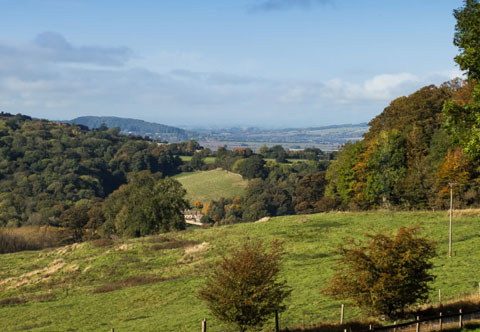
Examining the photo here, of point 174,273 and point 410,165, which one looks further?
point 410,165

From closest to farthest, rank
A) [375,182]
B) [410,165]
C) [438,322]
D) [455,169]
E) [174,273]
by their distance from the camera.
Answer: [438,322]
[174,273]
[455,169]
[375,182]
[410,165]

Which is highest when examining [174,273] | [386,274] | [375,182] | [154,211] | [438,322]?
[386,274]

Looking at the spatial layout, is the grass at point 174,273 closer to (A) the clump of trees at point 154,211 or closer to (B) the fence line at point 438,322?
(B) the fence line at point 438,322

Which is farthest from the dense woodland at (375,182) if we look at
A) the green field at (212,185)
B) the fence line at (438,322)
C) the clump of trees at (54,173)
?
the green field at (212,185)

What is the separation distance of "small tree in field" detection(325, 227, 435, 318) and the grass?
3776 millimetres

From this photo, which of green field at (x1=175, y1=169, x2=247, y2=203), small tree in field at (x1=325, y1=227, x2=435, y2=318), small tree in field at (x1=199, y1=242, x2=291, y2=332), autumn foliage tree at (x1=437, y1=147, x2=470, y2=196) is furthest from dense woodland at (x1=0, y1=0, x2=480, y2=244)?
green field at (x1=175, y1=169, x2=247, y2=203)

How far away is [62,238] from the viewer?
96.6 m

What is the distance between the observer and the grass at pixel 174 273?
1128 inches

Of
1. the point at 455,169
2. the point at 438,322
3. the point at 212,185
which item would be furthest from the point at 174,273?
the point at 212,185

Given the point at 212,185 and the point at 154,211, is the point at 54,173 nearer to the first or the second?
the point at 212,185

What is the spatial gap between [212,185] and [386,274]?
146 m

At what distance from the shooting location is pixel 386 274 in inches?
754

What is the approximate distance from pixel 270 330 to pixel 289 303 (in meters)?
7.13

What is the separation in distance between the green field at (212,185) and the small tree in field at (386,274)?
426 ft
